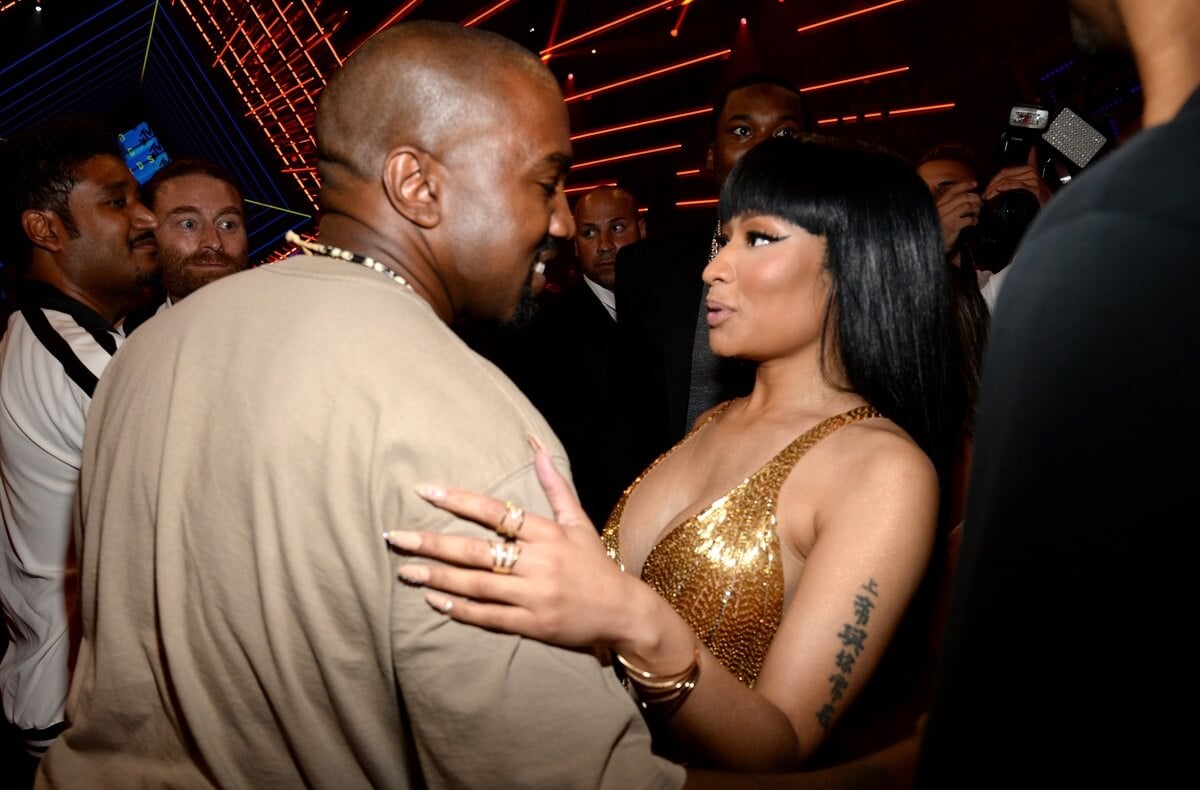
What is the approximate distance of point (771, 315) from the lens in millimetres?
1980

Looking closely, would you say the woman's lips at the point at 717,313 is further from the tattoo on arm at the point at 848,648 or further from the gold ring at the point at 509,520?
the gold ring at the point at 509,520

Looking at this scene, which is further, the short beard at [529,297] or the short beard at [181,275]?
the short beard at [181,275]

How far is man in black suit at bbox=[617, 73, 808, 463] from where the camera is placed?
9.43 feet

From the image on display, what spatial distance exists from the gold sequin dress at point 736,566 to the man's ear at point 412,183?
94 centimetres

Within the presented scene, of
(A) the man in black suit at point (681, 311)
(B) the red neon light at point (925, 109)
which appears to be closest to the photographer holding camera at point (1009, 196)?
(A) the man in black suit at point (681, 311)

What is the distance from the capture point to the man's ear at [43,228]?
9.46 feet

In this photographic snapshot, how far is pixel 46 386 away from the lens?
249 centimetres

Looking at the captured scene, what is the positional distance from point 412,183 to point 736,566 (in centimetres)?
102

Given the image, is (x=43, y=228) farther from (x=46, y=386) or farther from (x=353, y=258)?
(x=353, y=258)

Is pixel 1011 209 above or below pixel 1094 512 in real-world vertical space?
below

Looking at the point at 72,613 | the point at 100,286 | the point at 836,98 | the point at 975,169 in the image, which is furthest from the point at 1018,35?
the point at 72,613

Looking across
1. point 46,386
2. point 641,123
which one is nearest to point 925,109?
point 641,123

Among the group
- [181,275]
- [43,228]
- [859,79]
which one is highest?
[43,228]

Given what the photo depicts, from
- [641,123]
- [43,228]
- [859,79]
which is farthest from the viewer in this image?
[641,123]
